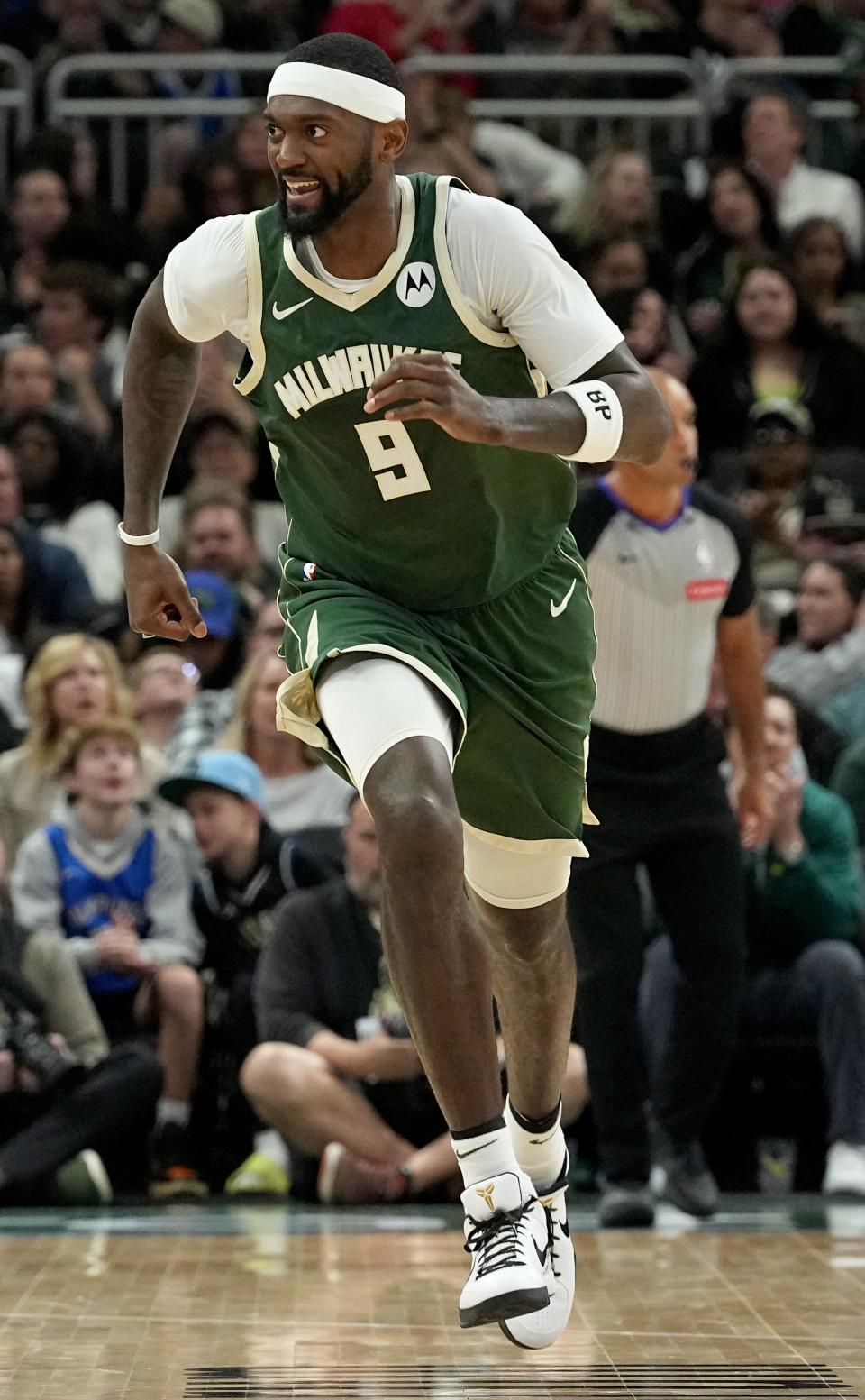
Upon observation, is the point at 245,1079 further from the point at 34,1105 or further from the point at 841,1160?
the point at 841,1160

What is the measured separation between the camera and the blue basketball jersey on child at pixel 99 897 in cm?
717

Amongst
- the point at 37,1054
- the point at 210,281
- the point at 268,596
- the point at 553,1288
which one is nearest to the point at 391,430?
the point at 210,281

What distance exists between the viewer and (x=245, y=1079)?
22.0 feet

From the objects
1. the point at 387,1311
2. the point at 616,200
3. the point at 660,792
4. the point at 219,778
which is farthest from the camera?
the point at 616,200

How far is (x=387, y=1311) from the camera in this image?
474cm

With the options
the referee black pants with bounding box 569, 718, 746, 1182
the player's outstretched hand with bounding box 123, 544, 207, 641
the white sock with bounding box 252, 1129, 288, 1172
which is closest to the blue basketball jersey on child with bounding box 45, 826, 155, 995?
the white sock with bounding box 252, 1129, 288, 1172

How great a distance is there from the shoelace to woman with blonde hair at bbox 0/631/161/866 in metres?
4.02

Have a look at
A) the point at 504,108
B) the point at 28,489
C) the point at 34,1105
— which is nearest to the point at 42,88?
the point at 504,108

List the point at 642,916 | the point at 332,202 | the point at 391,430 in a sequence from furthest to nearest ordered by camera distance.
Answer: the point at 642,916
the point at 391,430
the point at 332,202

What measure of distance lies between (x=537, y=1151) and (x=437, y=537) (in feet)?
4.08

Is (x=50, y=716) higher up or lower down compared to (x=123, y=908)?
higher up

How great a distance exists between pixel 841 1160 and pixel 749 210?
5610mm

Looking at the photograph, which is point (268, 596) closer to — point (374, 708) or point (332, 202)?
point (332, 202)

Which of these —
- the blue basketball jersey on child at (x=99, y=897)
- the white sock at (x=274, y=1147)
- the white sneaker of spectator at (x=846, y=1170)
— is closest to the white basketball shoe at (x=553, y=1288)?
the white sneaker of spectator at (x=846, y=1170)
